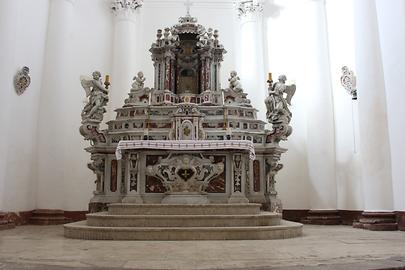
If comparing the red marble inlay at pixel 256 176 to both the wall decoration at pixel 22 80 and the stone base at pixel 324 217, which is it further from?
the wall decoration at pixel 22 80

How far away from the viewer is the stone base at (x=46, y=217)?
38.0 feet

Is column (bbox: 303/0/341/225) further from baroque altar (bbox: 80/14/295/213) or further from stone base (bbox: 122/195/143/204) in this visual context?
stone base (bbox: 122/195/143/204)

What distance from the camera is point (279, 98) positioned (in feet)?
35.8

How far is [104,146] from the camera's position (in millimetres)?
10680

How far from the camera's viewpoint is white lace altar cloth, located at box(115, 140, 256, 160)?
32.3 feet

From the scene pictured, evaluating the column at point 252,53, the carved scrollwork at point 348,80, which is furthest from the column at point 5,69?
the carved scrollwork at point 348,80

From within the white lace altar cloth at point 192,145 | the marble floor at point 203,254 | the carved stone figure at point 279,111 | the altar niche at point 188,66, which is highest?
the altar niche at point 188,66

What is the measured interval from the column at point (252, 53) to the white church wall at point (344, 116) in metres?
2.46

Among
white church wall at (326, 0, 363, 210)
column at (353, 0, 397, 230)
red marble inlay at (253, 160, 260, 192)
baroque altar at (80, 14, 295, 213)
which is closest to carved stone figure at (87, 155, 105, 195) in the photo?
baroque altar at (80, 14, 295, 213)

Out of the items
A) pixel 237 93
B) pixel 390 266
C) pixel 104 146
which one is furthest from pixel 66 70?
pixel 390 266

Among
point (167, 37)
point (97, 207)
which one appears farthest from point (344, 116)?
point (97, 207)

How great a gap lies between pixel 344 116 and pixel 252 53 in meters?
3.96

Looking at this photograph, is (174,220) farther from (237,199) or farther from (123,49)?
(123,49)

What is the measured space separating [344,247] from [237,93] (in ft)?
20.5
